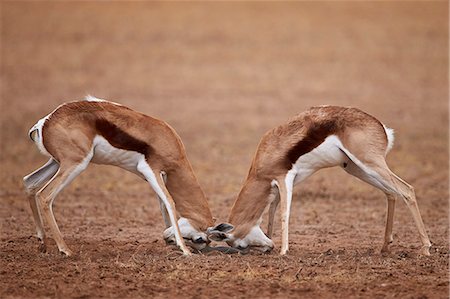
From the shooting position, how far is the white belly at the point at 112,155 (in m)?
9.56

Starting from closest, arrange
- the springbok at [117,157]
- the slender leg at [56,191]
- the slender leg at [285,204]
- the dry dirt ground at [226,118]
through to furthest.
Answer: the dry dirt ground at [226,118] < the slender leg at [56,191] < the springbok at [117,157] < the slender leg at [285,204]

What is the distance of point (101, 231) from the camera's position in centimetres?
1138

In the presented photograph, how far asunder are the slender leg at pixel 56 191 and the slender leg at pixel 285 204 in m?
2.29

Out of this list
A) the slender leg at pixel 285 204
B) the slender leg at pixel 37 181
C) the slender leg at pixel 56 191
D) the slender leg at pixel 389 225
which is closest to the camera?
the slender leg at pixel 56 191

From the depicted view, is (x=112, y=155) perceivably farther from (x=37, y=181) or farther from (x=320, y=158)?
(x=320, y=158)

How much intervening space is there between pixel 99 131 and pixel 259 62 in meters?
23.3

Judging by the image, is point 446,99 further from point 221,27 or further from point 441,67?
point 221,27

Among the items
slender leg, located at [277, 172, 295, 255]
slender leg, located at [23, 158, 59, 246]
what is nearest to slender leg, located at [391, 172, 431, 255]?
slender leg, located at [277, 172, 295, 255]

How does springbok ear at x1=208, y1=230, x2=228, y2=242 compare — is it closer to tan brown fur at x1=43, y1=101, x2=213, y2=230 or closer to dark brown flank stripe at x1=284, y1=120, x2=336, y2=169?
tan brown fur at x1=43, y1=101, x2=213, y2=230

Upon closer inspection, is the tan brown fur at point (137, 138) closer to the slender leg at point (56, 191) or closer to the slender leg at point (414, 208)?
the slender leg at point (56, 191)

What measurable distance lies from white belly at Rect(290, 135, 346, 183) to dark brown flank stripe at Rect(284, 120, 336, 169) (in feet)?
0.14

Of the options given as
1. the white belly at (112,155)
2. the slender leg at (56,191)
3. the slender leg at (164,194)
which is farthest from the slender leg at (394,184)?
the slender leg at (56,191)

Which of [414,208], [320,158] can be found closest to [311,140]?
[320,158]

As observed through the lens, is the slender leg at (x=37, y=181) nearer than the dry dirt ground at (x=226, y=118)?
No
